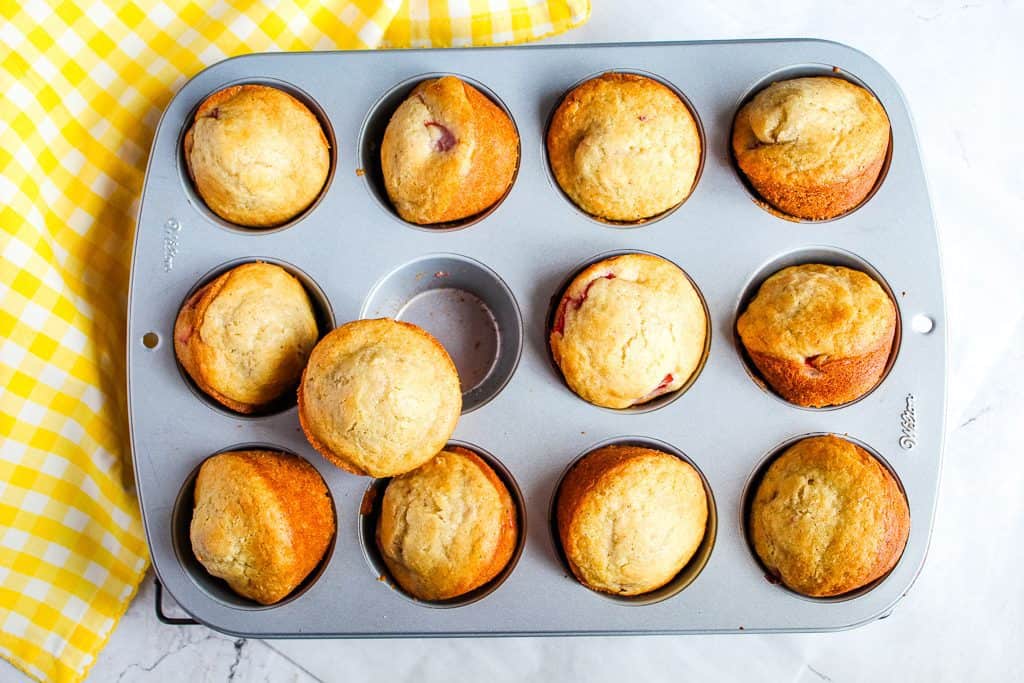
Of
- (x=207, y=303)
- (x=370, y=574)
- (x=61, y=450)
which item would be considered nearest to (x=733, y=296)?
(x=370, y=574)

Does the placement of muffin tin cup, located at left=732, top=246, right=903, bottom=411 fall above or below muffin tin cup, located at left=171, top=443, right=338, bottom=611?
above

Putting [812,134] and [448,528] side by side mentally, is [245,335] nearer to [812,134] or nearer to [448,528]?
[448,528]

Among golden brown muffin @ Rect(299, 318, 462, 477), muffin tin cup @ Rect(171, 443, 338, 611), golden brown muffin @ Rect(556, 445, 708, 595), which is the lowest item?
muffin tin cup @ Rect(171, 443, 338, 611)

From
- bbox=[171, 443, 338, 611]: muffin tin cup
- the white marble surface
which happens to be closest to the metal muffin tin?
bbox=[171, 443, 338, 611]: muffin tin cup

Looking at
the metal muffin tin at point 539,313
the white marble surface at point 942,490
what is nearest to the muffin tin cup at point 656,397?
the metal muffin tin at point 539,313

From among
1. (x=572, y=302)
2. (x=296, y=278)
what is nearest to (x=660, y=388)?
(x=572, y=302)

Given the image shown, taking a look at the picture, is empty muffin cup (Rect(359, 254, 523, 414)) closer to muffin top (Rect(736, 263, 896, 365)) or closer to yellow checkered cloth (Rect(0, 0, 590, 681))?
muffin top (Rect(736, 263, 896, 365))

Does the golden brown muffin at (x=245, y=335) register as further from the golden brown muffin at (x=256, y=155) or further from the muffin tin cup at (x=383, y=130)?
the muffin tin cup at (x=383, y=130)
